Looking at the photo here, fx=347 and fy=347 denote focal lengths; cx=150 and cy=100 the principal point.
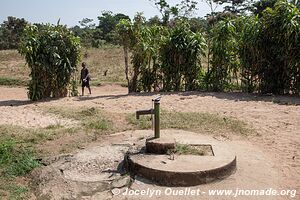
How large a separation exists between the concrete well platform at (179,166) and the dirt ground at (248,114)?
0.66 feet

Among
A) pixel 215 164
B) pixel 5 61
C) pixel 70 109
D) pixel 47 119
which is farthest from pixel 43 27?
pixel 5 61

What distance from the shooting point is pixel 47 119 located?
7297 mm

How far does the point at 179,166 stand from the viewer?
421 centimetres

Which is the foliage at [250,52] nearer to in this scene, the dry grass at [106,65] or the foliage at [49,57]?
the foliage at [49,57]

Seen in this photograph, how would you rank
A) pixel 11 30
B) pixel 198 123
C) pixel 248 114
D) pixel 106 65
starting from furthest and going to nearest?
pixel 11 30 < pixel 106 65 < pixel 248 114 < pixel 198 123

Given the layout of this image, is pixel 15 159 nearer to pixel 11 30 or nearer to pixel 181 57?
pixel 181 57

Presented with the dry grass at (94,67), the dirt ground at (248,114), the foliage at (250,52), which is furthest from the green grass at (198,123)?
the dry grass at (94,67)

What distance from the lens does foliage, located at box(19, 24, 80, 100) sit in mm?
10258

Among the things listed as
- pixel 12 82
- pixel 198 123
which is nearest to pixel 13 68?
pixel 12 82

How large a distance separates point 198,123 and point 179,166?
248cm

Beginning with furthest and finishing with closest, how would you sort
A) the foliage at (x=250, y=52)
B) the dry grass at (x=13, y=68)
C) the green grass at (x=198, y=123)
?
the dry grass at (x=13, y=68) → the foliage at (x=250, y=52) → the green grass at (x=198, y=123)

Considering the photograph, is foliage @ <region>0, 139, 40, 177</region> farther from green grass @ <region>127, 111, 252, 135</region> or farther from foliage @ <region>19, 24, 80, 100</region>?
foliage @ <region>19, 24, 80, 100</region>

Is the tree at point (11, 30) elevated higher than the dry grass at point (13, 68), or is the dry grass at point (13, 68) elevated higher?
the tree at point (11, 30)

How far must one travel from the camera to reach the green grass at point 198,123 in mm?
6293
